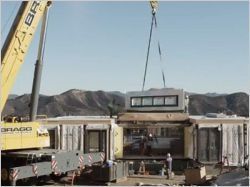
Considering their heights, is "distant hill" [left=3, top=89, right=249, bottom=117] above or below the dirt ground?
above

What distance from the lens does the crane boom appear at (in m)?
17.0

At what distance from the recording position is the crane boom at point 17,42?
1698cm

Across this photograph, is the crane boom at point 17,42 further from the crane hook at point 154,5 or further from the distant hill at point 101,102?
the distant hill at point 101,102

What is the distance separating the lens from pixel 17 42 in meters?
17.4

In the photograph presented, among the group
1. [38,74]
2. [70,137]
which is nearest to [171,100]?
[70,137]

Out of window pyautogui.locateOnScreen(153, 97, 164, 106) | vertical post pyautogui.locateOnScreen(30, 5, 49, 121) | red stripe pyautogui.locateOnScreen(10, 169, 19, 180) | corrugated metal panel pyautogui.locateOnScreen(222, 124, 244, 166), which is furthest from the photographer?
window pyautogui.locateOnScreen(153, 97, 164, 106)

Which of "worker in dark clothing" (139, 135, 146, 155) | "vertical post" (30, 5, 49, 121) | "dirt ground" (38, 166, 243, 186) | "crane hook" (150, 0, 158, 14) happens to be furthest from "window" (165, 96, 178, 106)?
"vertical post" (30, 5, 49, 121)

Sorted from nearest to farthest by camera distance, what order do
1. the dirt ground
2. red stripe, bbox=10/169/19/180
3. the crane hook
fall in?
1. red stripe, bbox=10/169/19/180
2. the dirt ground
3. the crane hook

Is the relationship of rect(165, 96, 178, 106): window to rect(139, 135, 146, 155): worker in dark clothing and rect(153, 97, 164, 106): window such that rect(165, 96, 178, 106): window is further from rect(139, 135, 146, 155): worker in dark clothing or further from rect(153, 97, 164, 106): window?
rect(139, 135, 146, 155): worker in dark clothing

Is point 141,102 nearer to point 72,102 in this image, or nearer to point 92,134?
point 92,134

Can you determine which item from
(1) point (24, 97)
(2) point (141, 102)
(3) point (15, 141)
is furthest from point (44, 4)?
(1) point (24, 97)

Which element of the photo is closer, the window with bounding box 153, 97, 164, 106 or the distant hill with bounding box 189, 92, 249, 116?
the window with bounding box 153, 97, 164, 106

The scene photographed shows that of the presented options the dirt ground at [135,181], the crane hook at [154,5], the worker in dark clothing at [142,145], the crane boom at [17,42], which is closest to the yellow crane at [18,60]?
the crane boom at [17,42]

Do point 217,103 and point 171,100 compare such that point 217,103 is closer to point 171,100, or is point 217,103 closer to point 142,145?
point 142,145
